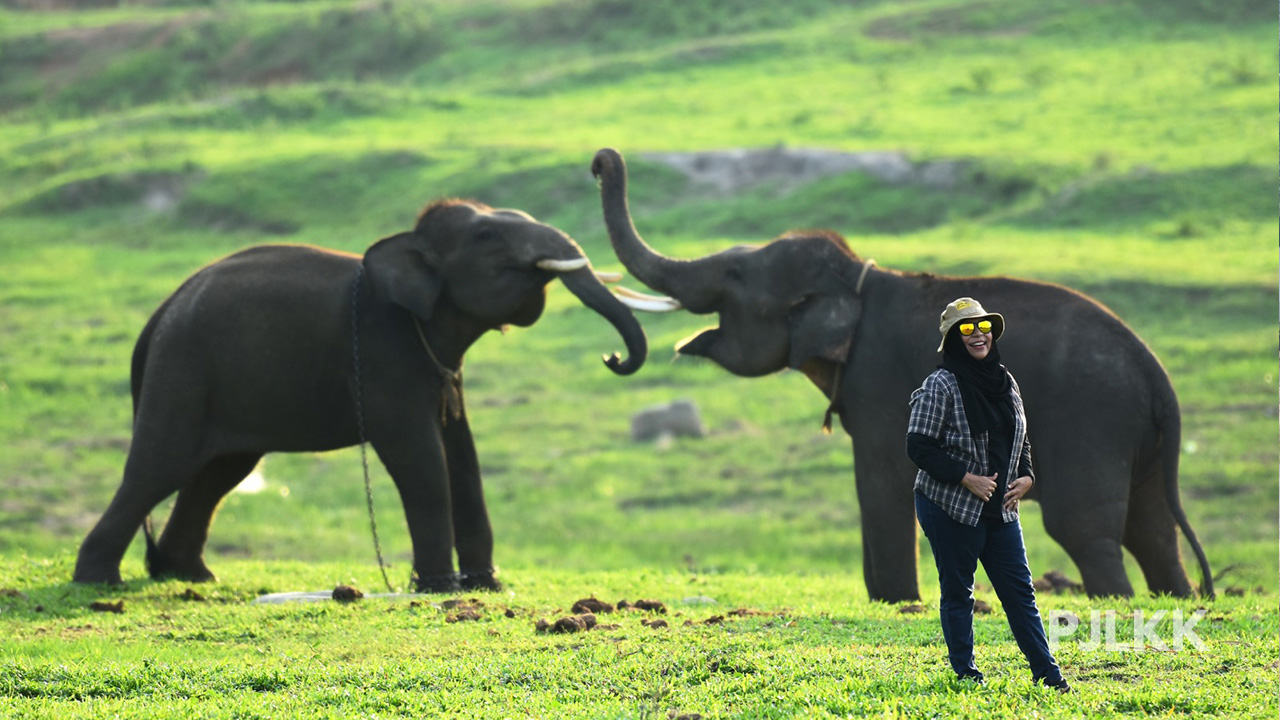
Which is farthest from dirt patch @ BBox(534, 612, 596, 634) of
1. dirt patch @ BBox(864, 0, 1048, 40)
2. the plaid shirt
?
dirt patch @ BBox(864, 0, 1048, 40)

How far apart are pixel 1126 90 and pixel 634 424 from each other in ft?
75.7

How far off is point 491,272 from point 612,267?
16.7 metres

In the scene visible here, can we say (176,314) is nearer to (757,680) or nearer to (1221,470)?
(757,680)

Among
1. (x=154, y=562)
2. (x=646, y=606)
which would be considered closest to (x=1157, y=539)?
→ (x=646, y=606)

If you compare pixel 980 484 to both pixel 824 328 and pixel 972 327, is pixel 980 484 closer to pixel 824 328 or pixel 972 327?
pixel 972 327

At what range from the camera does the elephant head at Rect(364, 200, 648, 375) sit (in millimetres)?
11594

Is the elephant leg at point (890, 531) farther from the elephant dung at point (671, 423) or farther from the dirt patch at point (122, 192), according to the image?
the dirt patch at point (122, 192)

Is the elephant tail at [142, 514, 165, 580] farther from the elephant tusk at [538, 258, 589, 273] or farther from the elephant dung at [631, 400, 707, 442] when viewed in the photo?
the elephant dung at [631, 400, 707, 442]

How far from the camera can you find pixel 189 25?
58406mm

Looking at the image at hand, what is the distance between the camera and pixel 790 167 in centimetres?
3338

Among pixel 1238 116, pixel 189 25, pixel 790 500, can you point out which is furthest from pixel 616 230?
pixel 189 25

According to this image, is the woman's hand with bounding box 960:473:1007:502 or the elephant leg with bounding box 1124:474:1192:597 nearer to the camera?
the woman's hand with bounding box 960:473:1007:502

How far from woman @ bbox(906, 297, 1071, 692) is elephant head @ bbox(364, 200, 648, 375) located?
4577 mm

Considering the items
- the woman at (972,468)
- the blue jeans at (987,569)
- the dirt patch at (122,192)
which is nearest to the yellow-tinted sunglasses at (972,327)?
the woman at (972,468)
